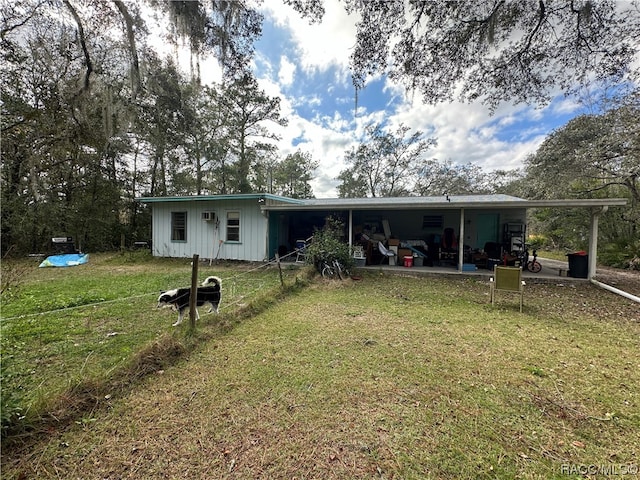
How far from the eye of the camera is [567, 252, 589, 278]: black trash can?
7223 millimetres

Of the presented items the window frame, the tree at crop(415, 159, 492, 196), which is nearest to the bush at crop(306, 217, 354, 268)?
the window frame

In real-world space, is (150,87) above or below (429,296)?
above

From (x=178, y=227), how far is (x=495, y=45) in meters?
10.9

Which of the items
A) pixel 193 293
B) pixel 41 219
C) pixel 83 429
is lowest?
pixel 83 429

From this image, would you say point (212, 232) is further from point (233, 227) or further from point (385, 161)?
point (385, 161)

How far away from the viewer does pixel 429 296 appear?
18.6ft

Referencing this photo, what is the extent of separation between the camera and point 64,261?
9.18 m

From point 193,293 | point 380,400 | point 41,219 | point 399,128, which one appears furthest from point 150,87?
point 399,128

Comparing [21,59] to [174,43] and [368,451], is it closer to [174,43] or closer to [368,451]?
[174,43]

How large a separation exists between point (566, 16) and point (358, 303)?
613cm

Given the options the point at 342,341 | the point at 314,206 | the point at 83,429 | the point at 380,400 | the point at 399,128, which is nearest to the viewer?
the point at 83,429

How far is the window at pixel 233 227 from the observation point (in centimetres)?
963

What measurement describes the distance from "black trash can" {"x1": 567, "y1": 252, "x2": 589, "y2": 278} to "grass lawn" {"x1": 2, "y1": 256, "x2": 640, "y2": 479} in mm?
4144

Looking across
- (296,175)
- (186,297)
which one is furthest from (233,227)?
(296,175)
